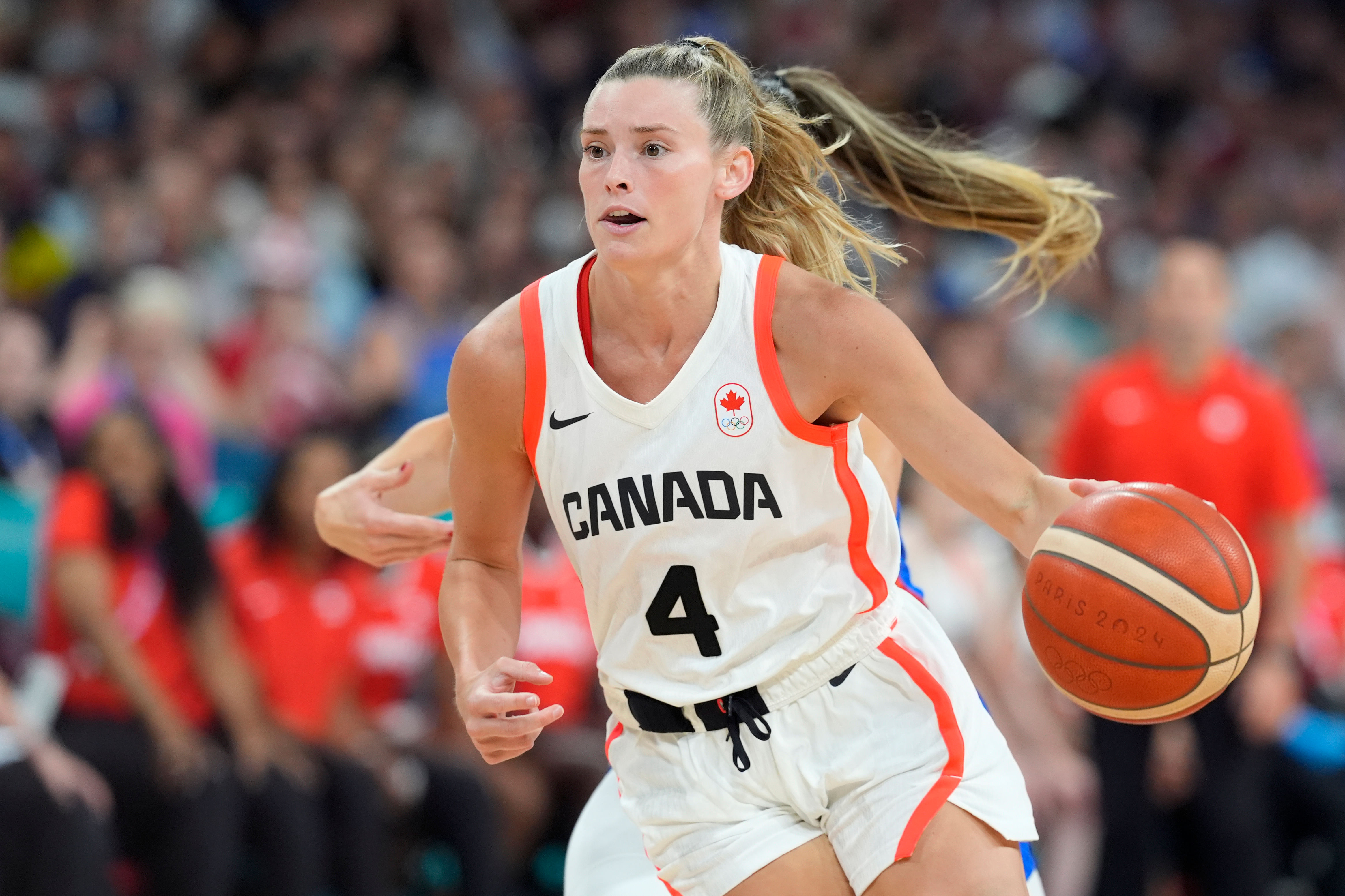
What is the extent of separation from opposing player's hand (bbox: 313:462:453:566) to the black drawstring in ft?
2.57

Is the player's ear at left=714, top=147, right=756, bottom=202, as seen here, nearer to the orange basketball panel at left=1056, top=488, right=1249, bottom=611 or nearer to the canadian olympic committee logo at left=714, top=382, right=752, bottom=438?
the canadian olympic committee logo at left=714, top=382, right=752, bottom=438

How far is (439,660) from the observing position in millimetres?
6227

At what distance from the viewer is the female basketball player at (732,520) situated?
2.70 meters

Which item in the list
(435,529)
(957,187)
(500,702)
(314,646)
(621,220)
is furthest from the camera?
(314,646)

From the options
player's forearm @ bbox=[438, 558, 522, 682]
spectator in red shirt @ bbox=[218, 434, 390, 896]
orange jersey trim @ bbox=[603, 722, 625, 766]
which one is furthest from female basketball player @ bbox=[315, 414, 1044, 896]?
spectator in red shirt @ bbox=[218, 434, 390, 896]

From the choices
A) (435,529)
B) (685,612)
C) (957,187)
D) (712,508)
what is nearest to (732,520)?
(712,508)

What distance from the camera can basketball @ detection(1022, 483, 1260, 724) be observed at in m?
2.59

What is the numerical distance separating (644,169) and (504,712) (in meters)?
0.95

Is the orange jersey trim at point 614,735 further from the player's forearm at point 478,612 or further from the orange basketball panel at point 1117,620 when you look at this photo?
the orange basketball panel at point 1117,620

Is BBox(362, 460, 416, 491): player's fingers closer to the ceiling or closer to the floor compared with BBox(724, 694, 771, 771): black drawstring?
closer to the ceiling

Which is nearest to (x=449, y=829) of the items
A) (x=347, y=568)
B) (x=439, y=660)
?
(x=439, y=660)

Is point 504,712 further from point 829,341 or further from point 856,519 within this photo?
point 829,341

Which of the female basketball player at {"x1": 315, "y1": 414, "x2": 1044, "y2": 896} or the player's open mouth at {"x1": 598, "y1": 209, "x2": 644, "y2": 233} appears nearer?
the player's open mouth at {"x1": 598, "y1": 209, "x2": 644, "y2": 233}

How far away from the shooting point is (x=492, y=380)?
2.87 meters
